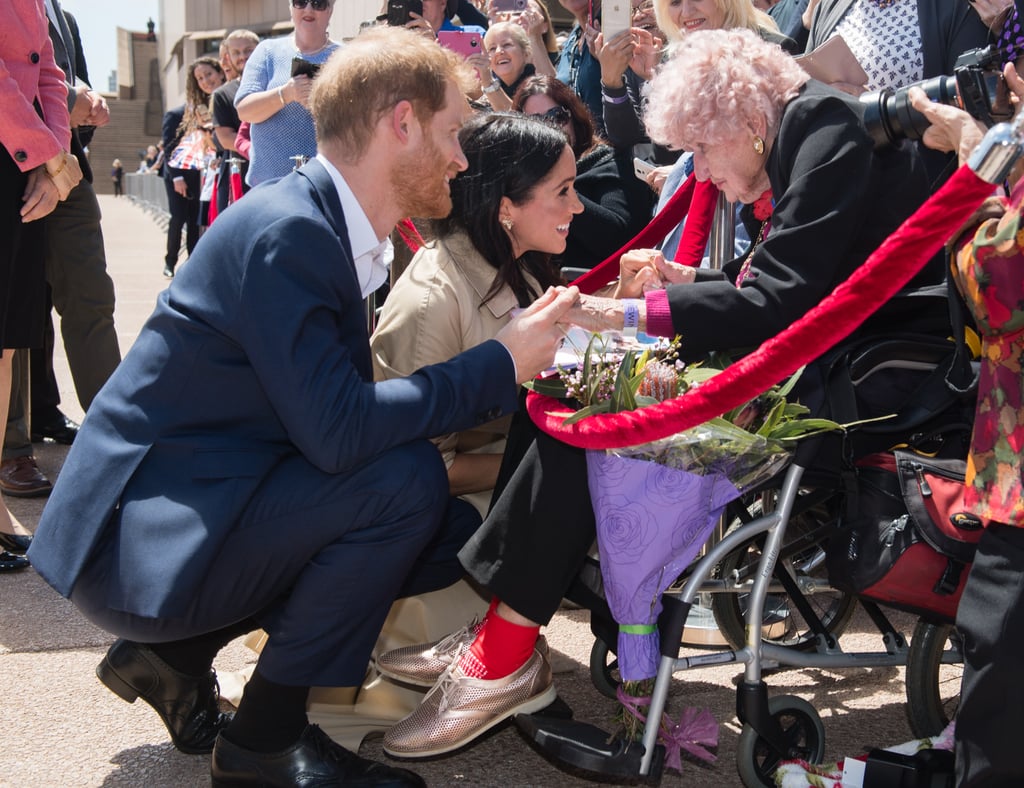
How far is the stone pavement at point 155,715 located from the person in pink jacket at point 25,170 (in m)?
0.66

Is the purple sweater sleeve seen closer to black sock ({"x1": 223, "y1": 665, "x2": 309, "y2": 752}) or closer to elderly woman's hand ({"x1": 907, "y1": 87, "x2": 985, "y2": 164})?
elderly woman's hand ({"x1": 907, "y1": 87, "x2": 985, "y2": 164})

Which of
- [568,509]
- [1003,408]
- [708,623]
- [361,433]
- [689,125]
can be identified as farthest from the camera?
[708,623]

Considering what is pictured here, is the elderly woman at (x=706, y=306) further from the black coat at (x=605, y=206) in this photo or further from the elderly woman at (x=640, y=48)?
the black coat at (x=605, y=206)

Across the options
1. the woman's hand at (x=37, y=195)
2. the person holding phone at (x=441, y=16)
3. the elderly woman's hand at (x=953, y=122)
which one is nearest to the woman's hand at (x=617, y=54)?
the person holding phone at (x=441, y=16)

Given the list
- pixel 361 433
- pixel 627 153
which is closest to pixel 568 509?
pixel 361 433

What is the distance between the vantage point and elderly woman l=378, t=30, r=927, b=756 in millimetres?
2484

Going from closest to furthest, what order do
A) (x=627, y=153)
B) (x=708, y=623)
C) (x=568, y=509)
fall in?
(x=568, y=509), (x=708, y=623), (x=627, y=153)

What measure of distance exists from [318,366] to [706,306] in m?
0.93

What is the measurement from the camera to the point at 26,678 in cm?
311

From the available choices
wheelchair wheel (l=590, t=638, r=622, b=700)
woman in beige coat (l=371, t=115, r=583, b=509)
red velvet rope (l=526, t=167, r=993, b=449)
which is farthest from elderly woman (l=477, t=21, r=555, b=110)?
red velvet rope (l=526, t=167, r=993, b=449)

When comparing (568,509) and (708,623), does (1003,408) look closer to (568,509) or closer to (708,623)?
(568,509)

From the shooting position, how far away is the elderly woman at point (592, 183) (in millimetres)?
4434

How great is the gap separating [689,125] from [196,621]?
1656 millimetres

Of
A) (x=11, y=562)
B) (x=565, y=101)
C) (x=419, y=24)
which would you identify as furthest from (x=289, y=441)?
(x=419, y=24)
